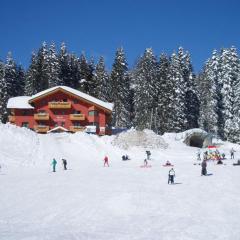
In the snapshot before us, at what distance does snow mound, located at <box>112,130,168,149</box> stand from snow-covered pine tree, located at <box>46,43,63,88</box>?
30.6m

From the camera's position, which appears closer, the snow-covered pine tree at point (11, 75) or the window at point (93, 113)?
the window at point (93, 113)

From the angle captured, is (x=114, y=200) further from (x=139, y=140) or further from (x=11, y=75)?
(x=11, y=75)

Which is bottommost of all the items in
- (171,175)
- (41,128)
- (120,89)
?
(171,175)

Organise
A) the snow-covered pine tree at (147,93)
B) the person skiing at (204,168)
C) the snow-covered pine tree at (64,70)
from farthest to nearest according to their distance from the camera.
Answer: the snow-covered pine tree at (64,70)
the snow-covered pine tree at (147,93)
the person skiing at (204,168)

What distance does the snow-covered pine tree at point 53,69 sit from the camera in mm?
87000

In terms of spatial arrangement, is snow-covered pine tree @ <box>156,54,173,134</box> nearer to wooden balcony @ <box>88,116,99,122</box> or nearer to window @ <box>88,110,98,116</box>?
wooden balcony @ <box>88,116,99,122</box>

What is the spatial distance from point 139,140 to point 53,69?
116 feet

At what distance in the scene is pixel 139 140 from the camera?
59.3m

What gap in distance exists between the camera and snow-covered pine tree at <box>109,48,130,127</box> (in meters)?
82.9

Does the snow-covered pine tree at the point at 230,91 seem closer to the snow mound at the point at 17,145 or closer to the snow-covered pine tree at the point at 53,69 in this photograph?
the snow mound at the point at 17,145

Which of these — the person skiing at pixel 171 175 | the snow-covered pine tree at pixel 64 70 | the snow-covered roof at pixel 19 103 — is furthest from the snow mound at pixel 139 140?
the snow-covered pine tree at pixel 64 70

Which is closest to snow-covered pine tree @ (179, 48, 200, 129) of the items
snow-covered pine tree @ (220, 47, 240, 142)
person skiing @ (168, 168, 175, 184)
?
snow-covered pine tree @ (220, 47, 240, 142)

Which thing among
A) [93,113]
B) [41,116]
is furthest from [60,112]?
[93,113]

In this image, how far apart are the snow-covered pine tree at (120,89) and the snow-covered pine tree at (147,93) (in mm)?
2435
